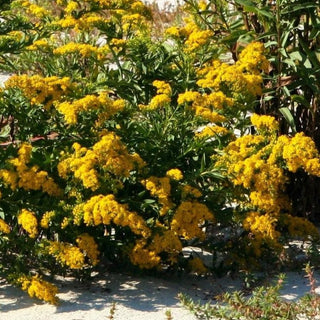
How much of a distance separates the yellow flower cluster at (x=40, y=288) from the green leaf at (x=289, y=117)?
5.78 ft

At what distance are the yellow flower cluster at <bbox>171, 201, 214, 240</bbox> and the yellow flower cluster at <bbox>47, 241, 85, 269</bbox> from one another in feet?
1.66

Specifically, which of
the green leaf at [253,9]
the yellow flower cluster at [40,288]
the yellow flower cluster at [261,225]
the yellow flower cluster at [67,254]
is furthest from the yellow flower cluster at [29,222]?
the green leaf at [253,9]

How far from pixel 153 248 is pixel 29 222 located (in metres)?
0.68

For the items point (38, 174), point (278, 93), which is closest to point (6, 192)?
point (38, 174)

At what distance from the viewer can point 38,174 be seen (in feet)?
14.0

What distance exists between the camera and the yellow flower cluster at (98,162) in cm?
414

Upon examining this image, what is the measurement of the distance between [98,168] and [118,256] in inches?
24.5

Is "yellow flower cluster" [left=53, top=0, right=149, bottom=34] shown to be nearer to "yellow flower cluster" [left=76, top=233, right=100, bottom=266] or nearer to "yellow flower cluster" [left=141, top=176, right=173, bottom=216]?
"yellow flower cluster" [left=141, top=176, right=173, bottom=216]

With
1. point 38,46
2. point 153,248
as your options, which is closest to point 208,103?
point 153,248

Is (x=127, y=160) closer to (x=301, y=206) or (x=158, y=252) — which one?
(x=158, y=252)

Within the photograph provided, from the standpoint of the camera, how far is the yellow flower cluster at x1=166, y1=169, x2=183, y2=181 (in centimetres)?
438

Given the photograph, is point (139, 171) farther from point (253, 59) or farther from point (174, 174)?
point (253, 59)

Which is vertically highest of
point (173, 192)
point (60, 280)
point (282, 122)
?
point (282, 122)

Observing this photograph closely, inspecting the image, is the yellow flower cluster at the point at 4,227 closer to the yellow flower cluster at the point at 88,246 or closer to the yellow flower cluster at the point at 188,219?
the yellow flower cluster at the point at 88,246
